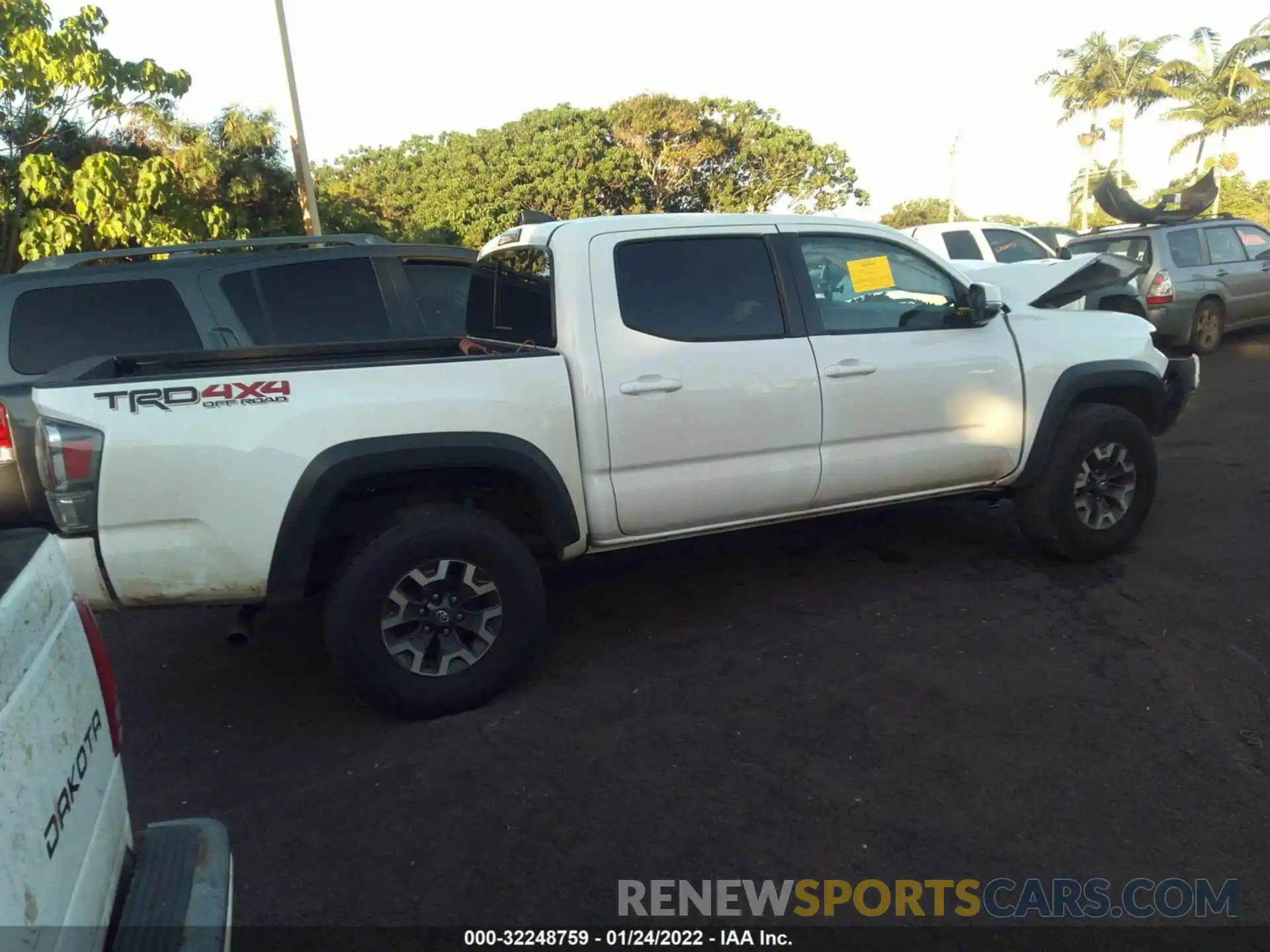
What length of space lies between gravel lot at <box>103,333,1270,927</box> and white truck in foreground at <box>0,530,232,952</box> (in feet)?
3.13

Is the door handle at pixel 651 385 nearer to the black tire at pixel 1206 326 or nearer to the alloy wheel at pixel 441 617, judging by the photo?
the alloy wheel at pixel 441 617

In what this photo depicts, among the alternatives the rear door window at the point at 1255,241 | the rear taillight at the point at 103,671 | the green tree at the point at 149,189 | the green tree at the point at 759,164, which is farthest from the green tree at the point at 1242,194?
the rear taillight at the point at 103,671

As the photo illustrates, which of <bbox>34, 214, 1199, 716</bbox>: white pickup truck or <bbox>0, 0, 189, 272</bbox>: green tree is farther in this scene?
<bbox>0, 0, 189, 272</bbox>: green tree

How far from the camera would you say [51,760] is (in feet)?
4.83

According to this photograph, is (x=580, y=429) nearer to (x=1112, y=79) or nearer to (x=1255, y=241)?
(x=1255, y=241)

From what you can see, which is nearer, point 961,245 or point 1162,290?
point 1162,290

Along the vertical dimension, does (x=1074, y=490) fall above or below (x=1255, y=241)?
below

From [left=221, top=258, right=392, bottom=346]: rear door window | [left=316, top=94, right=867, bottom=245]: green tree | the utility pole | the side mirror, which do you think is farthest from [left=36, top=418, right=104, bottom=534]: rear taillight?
[left=316, top=94, right=867, bottom=245]: green tree

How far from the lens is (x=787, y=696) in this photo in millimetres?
3787

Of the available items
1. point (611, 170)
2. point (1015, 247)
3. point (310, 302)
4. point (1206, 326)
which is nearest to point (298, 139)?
point (310, 302)

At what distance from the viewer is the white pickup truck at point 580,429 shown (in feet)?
11.0

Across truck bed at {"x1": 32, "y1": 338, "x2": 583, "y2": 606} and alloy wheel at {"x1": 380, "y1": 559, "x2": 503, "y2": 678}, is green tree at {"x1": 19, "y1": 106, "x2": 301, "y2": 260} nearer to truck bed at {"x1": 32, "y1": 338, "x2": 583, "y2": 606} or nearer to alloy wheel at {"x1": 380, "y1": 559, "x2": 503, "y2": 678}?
truck bed at {"x1": 32, "y1": 338, "x2": 583, "y2": 606}

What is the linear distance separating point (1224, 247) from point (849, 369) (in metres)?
10.0

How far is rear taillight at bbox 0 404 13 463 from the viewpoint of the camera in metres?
4.38
